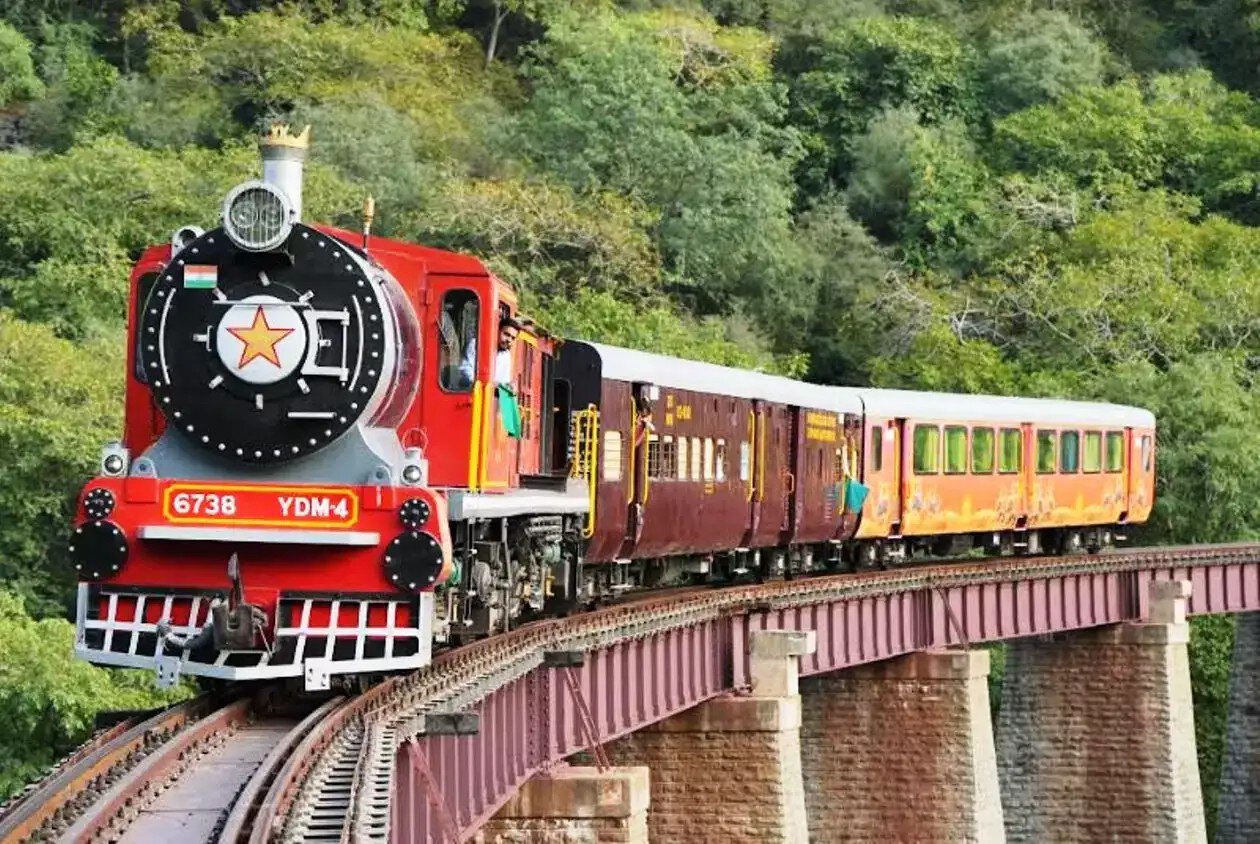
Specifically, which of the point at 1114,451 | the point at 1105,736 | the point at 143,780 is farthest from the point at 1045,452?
the point at 143,780

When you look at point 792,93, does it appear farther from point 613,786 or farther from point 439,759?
point 439,759

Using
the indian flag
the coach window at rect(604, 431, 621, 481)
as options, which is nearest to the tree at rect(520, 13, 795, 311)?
the coach window at rect(604, 431, 621, 481)

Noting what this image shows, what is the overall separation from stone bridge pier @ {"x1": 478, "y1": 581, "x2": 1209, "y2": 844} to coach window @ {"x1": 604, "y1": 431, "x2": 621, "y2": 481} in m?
3.14

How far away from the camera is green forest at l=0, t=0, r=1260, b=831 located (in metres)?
55.2

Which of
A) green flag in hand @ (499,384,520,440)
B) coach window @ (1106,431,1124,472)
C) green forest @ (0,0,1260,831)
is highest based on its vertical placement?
green forest @ (0,0,1260,831)

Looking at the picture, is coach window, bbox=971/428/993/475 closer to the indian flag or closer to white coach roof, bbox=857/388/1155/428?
white coach roof, bbox=857/388/1155/428

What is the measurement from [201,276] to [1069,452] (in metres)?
27.4

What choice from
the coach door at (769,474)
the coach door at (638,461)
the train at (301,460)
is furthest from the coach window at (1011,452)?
the train at (301,460)

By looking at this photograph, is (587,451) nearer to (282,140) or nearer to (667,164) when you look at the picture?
(282,140)

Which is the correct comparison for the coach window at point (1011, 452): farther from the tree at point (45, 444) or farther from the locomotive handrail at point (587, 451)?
the locomotive handrail at point (587, 451)

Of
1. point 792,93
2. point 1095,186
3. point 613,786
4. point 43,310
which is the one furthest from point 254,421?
point 792,93

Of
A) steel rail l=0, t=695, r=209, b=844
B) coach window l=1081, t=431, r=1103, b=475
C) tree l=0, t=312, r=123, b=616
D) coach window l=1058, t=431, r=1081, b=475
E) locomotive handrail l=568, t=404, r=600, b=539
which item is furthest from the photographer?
coach window l=1081, t=431, r=1103, b=475

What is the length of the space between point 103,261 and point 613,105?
18133mm

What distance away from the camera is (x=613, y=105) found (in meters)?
67.9
